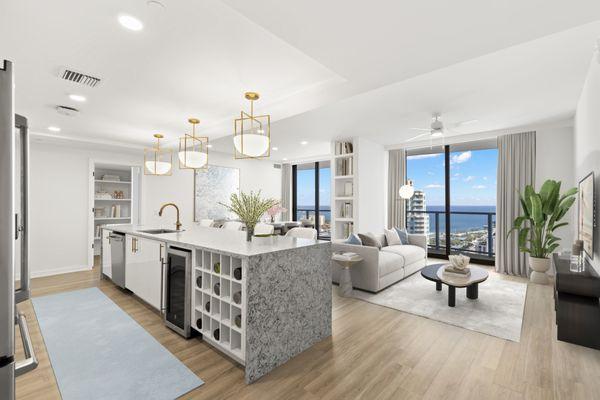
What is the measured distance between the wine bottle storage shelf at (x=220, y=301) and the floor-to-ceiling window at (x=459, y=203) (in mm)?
5477

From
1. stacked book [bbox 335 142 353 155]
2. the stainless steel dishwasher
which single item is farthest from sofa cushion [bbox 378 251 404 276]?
the stainless steel dishwasher

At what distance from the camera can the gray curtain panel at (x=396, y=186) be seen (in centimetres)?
677

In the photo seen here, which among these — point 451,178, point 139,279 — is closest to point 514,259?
point 451,178

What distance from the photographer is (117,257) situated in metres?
4.18

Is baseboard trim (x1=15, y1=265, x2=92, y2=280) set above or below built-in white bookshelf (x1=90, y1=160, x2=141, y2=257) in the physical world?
below

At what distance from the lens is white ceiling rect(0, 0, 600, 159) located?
179 centimetres

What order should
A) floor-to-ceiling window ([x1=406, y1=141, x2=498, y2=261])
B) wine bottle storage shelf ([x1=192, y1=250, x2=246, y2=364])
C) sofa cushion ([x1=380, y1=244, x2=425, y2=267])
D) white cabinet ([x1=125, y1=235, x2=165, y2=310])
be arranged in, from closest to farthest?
wine bottle storage shelf ([x1=192, y1=250, x2=246, y2=364]), white cabinet ([x1=125, y1=235, x2=165, y2=310]), sofa cushion ([x1=380, y1=244, x2=425, y2=267]), floor-to-ceiling window ([x1=406, y1=141, x2=498, y2=261])

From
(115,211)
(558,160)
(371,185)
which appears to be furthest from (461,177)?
(115,211)

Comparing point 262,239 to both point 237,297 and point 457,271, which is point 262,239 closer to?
point 237,297

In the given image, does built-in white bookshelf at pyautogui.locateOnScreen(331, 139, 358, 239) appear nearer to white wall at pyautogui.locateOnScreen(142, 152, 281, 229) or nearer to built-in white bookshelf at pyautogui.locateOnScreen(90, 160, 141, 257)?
white wall at pyautogui.locateOnScreen(142, 152, 281, 229)

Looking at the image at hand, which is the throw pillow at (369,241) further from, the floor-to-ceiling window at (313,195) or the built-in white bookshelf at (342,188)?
the floor-to-ceiling window at (313,195)

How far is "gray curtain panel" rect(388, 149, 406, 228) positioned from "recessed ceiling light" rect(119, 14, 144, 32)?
5.86 meters

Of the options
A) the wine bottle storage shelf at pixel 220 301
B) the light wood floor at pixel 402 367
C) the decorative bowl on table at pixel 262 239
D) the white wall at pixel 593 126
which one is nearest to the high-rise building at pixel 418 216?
the white wall at pixel 593 126

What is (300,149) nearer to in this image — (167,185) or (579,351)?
(167,185)
